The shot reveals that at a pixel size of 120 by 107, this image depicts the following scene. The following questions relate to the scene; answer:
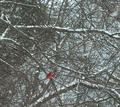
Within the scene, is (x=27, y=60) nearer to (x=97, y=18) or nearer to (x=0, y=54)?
(x=0, y=54)

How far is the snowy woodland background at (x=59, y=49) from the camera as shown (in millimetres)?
7859

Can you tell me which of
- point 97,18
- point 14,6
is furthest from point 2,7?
point 97,18

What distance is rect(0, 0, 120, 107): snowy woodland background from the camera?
7.86 meters

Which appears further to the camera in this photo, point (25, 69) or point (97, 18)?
point (97, 18)

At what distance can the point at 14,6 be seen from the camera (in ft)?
28.9

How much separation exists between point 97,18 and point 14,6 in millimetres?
2010

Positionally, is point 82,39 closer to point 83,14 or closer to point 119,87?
point 83,14

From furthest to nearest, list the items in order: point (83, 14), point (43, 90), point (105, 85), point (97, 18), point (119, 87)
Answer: point (97, 18) → point (83, 14) → point (43, 90) → point (119, 87) → point (105, 85)

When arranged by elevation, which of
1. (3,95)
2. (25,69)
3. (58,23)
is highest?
(58,23)

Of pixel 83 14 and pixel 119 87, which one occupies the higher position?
pixel 83 14

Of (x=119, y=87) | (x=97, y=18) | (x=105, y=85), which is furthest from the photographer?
(x=97, y=18)

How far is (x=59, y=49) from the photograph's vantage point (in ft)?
28.2

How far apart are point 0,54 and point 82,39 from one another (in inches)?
65.4

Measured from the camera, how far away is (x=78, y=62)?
27.8 ft
